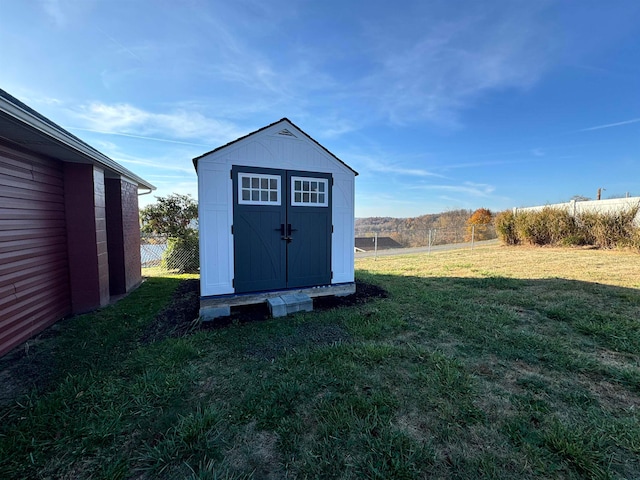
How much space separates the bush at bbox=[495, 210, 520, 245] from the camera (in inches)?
586

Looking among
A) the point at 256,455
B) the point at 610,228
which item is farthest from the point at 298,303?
the point at 610,228

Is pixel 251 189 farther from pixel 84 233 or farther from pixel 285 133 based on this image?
pixel 84 233

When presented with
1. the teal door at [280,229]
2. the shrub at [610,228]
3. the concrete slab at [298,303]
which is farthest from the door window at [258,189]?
the shrub at [610,228]

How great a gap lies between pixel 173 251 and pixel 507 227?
56.1 ft

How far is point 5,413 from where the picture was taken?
2.02 metres

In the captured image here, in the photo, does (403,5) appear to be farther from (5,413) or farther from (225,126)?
(5,413)

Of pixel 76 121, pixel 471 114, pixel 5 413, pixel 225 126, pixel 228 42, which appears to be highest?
pixel 471 114

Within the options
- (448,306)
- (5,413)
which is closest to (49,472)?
(5,413)

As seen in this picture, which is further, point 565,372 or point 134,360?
point 134,360

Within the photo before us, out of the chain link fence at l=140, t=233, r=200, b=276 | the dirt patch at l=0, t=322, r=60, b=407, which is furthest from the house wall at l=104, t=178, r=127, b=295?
the chain link fence at l=140, t=233, r=200, b=276

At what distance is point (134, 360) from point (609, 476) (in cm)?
386

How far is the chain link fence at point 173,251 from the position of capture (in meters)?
9.52

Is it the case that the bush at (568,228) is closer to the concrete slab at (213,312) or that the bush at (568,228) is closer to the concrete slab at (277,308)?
the concrete slab at (277,308)

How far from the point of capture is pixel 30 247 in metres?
3.62
